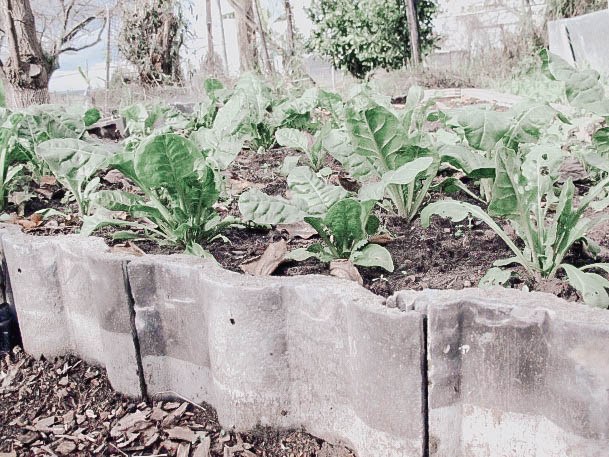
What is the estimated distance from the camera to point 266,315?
4.34 ft

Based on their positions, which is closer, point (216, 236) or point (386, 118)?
point (386, 118)

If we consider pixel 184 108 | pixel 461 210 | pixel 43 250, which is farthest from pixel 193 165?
pixel 184 108

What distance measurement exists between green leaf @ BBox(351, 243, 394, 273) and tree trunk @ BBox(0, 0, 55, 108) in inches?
182

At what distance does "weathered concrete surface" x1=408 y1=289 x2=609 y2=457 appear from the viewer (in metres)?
1.02

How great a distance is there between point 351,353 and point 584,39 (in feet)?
29.1

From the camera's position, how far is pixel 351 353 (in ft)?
4.02

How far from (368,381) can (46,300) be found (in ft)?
3.34

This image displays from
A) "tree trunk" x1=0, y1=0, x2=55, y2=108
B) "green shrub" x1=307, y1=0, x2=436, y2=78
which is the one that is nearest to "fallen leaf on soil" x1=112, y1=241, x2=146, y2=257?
"tree trunk" x1=0, y1=0, x2=55, y2=108

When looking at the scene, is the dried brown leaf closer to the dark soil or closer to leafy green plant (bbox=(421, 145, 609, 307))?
the dark soil

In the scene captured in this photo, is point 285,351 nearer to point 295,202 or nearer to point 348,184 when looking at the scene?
point 295,202

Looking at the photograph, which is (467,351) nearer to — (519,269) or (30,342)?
(519,269)

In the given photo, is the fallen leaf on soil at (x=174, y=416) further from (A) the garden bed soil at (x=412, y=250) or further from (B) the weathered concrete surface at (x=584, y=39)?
(B) the weathered concrete surface at (x=584, y=39)

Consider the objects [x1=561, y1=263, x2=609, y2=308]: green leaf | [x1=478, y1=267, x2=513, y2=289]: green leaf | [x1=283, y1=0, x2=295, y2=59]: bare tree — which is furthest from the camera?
[x1=283, y1=0, x2=295, y2=59]: bare tree

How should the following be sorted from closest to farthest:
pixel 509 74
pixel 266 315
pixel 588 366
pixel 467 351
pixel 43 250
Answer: pixel 588 366
pixel 467 351
pixel 266 315
pixel 43 250
pixel 509 74
